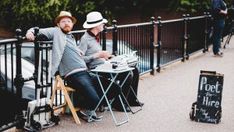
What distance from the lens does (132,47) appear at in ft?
39.0

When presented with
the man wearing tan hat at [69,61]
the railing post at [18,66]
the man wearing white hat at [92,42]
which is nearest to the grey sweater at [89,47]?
the man wearing white hat at [92,42]

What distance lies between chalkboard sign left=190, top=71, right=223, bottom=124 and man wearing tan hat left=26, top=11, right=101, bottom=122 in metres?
1.64

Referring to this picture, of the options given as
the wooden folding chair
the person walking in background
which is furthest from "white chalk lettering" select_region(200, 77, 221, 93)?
the person walking in background

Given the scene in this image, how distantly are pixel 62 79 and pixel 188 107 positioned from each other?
97.2 inches

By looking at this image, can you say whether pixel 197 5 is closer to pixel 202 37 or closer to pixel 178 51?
pixel 202 37

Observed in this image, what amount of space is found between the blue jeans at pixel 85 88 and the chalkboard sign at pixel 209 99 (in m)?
1.62

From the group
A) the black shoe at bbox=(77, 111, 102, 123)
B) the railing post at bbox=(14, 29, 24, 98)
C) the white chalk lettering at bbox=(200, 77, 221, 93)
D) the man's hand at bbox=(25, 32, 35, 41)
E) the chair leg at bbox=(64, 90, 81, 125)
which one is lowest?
the black shoe at bbox=(77, 111, 102, 123)

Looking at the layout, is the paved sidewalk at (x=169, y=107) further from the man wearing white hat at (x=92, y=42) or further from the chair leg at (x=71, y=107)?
the man wearing white hat at (x=92, y=42)

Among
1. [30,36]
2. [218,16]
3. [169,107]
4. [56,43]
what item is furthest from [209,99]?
[218,16]

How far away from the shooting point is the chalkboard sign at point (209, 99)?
795 cm

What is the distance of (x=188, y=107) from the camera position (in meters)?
9.05

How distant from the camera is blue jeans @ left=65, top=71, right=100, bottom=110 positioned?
25.2ft

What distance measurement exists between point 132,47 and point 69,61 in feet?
14.0

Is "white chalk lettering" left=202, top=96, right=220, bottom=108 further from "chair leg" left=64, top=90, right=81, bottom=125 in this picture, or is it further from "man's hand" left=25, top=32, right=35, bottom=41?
"man's hand" left=25, top=32, right=35, bottom=41
